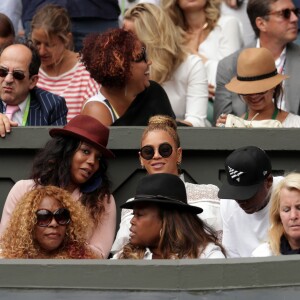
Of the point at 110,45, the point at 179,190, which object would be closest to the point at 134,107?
the point at 110,45

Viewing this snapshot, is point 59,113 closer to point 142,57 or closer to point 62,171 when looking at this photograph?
point 142,57

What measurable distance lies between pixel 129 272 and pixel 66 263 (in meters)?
0.33

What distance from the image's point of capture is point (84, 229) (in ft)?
26.2

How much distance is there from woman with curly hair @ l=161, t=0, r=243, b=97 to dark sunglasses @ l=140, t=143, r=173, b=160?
8.72ft

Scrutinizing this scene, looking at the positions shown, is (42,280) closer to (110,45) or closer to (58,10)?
(110,45)

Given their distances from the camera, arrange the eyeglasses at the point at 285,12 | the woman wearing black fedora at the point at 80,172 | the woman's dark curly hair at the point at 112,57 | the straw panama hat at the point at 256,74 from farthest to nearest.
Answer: the eyeglasses at the point at 285,12, the straw panama hat at the point at 256,74, the woman's dark curly hair at the point at 112,57, the woman wearing black fedora at the point at 80,172

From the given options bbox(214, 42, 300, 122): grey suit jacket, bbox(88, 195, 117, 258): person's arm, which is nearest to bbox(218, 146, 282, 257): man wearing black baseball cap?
bbox(88, 195, 117, 258): person's arm

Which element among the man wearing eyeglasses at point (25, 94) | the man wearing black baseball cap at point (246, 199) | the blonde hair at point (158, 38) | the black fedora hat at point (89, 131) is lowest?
the man wearing black baseball cap at point (246, 199)

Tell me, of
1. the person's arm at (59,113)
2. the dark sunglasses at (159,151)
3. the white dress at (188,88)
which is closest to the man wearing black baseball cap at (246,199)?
the dark sunglasses at (159,151)

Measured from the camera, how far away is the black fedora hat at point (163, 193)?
24.7 ft

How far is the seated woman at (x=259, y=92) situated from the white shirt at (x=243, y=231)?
1.14m

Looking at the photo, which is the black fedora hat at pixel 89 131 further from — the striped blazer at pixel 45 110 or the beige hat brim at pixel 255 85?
the beige hat brim at pixel 255 85

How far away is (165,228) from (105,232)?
3.45 ft

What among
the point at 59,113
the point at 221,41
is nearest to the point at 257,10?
the point at 221,41
